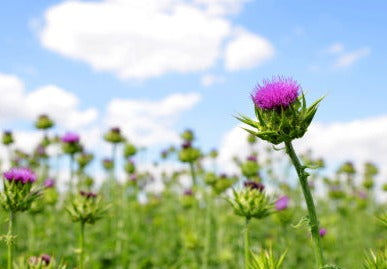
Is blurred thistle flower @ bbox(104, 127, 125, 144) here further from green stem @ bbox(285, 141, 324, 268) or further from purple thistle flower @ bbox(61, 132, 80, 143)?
green stem @ bbox(285, 141, 324, 268)

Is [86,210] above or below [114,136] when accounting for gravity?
below

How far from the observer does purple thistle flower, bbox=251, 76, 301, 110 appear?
3160 millimetres

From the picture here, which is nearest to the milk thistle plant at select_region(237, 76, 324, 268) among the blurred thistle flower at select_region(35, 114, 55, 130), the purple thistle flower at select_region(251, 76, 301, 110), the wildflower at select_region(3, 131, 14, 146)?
the purple thistle flower at select_region(251, 76, 301, 110)

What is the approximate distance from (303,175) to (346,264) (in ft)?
28.9

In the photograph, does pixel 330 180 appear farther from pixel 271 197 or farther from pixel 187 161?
pixel 271 197

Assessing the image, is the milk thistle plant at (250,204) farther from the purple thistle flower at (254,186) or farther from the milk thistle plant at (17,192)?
the milk thistle plant at (17,192)

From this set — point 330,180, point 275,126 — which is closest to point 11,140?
point 275,126

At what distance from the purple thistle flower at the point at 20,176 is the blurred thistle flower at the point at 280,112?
224 centimetres

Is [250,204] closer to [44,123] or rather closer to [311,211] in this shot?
[311,211]

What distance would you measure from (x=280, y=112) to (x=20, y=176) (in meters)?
2.56

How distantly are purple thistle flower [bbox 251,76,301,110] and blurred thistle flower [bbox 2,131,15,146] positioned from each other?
31.3ft

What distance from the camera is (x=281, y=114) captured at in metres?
3.12

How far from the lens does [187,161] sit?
9.71m

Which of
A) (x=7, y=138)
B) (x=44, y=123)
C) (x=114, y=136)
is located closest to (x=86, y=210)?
(x=114, y=136)
